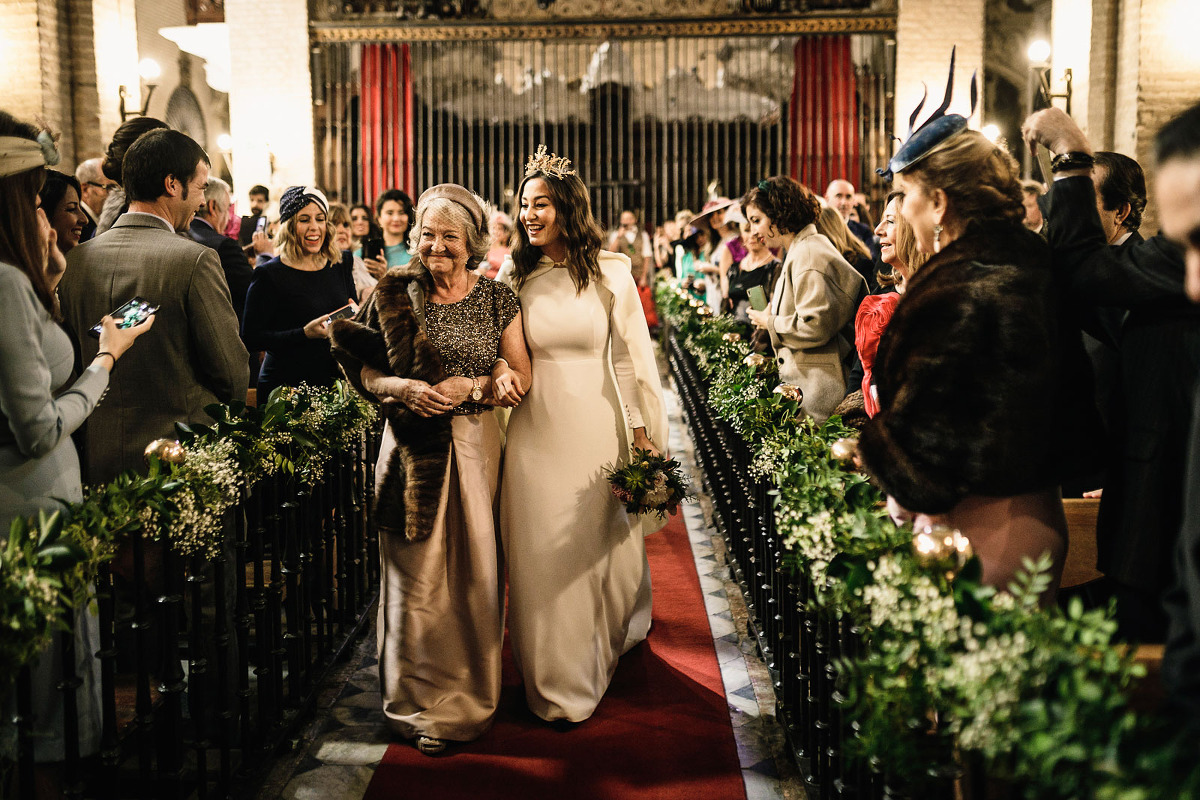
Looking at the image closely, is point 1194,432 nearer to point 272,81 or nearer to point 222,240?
point 222,240

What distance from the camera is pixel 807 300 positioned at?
504cm

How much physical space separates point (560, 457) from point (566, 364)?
335 mm

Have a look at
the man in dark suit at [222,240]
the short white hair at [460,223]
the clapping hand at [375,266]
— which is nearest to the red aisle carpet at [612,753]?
the short white hair at [460,223]

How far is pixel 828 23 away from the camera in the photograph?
13961mm

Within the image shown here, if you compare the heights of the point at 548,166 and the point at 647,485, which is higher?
the point at 548,166

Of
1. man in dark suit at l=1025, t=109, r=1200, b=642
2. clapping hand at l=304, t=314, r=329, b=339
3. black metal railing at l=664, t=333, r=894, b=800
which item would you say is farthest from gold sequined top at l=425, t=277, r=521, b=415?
man in dark suit at l=1025, t=109, r=1200, b=642

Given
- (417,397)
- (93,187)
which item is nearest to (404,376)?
(417,397)

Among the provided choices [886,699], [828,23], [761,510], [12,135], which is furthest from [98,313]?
[828,23]

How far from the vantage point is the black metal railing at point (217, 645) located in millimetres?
2580

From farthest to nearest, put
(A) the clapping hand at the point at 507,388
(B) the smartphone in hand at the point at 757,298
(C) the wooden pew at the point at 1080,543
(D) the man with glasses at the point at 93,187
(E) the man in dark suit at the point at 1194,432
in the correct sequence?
(D) the man with glasses at the point at 93,187 → (B) the smartphone in hand at the point at 757,298 → (A) the clapping hand at the point at 507,388 → (C) the wooden pew at the point at 1080,543 → (E) the man in dark suit at the point at 1194,432

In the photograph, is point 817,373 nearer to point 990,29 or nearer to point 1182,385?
point 1182,385

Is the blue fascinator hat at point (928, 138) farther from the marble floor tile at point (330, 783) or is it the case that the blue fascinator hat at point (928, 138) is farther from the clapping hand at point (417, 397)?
the marble floor tile at point (330, 783)

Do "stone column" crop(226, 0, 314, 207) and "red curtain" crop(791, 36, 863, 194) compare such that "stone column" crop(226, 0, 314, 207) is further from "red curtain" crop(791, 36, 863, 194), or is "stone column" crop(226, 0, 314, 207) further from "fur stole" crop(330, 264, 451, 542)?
"fur stole" crop(330, 264, 451, 542)

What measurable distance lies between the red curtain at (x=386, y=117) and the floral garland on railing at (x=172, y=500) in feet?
37.8
